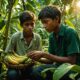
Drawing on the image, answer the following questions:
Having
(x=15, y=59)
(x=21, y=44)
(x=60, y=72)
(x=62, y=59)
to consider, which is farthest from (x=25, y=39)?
(x=60, y=72)

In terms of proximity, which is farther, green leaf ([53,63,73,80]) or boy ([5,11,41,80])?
boy ([5,11,41,80])

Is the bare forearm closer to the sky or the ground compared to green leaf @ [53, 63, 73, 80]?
closer to the ground

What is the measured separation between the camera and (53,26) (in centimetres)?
312

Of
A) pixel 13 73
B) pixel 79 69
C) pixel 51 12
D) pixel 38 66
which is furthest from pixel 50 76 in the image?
pixel 79 69

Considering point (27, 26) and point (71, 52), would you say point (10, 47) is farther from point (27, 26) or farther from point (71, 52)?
point (71, 52)

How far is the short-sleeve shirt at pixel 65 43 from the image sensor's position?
308 cm

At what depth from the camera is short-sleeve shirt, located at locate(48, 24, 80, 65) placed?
121 inches

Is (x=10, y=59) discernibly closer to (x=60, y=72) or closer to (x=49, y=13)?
(x=49, y=13)

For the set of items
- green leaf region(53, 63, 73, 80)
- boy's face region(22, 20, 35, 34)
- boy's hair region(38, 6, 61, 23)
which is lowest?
green leaf region(53, 63, 73, 80)

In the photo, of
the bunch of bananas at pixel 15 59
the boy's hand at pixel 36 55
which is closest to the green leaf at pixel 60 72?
the boy's hand at pixel 36 55

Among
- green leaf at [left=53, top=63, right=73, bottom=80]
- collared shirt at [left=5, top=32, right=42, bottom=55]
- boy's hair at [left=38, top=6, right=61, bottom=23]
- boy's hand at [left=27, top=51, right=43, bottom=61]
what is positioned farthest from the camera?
collared shirt at [left=5, top=32, right=42, bottom=55]

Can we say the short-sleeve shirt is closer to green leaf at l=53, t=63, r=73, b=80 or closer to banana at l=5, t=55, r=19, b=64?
banana at l=5, t=55, r=19, b=64

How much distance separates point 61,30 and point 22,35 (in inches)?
29.5

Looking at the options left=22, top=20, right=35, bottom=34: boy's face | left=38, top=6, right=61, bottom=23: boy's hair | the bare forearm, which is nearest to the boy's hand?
the bare forearm
